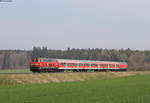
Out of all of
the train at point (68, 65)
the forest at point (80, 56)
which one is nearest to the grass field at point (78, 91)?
the train at point (68, 65)

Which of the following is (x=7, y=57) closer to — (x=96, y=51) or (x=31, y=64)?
(x=96, y=51)

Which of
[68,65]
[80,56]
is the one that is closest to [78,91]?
[68,65]

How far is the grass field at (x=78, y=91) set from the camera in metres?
26.1

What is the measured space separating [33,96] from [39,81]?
18.4 metres

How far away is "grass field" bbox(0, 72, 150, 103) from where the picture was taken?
85.6ft

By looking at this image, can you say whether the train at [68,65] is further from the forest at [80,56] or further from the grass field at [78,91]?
the forest at [80,56]

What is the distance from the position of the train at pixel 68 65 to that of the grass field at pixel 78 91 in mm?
6477

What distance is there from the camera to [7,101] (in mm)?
24922

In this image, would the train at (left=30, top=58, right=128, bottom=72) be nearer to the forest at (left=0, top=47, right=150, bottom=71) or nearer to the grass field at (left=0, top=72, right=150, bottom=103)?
the grass field at (left=0, top=72, right=150, bottom=103)

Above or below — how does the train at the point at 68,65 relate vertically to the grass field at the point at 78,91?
above

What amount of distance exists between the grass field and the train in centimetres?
648

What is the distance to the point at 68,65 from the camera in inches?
2709

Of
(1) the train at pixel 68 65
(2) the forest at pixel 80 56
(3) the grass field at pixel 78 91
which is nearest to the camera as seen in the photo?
(3) the grass field at pixel 78 91

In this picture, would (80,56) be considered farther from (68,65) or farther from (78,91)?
(78,91)
